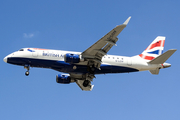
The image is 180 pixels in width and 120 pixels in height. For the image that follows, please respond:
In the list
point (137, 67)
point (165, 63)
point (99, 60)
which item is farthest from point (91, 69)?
point (165, 63)

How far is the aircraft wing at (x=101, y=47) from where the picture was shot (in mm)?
34775

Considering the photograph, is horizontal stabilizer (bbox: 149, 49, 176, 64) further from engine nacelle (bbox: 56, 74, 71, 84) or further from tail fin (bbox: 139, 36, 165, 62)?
engine nacelle (bbox: 56, 74, 71, 84)

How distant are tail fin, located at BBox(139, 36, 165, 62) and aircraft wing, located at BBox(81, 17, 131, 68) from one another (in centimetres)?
914

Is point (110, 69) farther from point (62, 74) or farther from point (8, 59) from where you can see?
point (8, 59)

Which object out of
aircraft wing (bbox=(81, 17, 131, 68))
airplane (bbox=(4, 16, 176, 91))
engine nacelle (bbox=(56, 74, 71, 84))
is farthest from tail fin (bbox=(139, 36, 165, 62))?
engine nacelle (bbox=(56, 74, 71, 84))

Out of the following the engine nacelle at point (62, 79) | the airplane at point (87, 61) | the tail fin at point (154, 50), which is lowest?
the engine nacelle at point (62, 79)

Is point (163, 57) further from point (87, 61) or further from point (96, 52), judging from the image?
point (87, 61)

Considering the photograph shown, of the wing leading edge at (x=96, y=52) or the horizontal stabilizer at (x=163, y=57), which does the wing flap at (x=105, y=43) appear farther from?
the horizontal stabilizer at (x=163, y=57)

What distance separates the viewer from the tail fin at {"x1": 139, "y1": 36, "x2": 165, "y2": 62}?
149 ft

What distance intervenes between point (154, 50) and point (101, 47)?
41.7 ft

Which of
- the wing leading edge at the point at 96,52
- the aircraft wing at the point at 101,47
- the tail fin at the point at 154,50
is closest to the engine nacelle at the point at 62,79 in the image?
the wing leading edge at the point at 96,52

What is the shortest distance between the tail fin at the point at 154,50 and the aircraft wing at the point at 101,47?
9144mm

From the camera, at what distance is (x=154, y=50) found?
153 ft

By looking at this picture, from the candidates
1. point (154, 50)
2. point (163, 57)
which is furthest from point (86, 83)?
point (163, 57)
